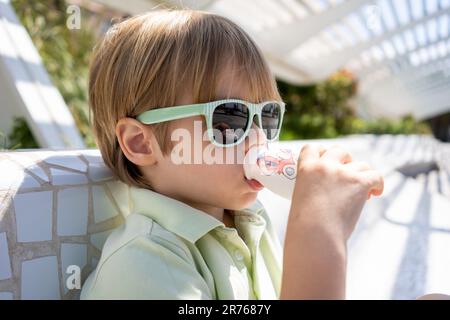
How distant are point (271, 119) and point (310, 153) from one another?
0.91ft

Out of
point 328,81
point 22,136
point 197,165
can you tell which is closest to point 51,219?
point 197,165

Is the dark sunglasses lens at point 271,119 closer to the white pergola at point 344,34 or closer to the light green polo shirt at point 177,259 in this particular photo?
the light green polo shirt at point 177,259

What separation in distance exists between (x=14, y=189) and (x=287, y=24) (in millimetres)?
7620

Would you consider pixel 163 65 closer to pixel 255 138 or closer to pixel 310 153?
pixel 255 138

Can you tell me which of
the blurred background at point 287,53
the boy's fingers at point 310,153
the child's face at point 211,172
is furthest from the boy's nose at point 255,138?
the blurred background at point 287,53

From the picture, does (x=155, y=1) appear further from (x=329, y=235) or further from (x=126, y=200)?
(x=329, y=235)

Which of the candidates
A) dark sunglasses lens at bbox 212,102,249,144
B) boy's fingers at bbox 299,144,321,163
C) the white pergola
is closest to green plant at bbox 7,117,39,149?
the white pergola

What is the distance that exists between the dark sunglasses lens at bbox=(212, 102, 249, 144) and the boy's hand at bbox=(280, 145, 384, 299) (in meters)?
0.22

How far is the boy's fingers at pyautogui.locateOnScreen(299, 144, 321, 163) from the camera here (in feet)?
3.41

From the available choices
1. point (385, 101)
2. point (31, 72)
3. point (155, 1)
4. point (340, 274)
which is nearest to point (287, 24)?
point (155, 1)

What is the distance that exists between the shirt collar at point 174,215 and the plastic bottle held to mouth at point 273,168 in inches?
6.4

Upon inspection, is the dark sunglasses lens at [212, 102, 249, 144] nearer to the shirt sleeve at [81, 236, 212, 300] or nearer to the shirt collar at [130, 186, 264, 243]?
the shirt collar at [130, 186, 264, 243]

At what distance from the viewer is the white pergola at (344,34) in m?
7.32

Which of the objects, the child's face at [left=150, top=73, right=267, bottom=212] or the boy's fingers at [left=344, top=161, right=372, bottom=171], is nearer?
the boy's fingers at [left=344, top=161, right=372, bottom=171]
